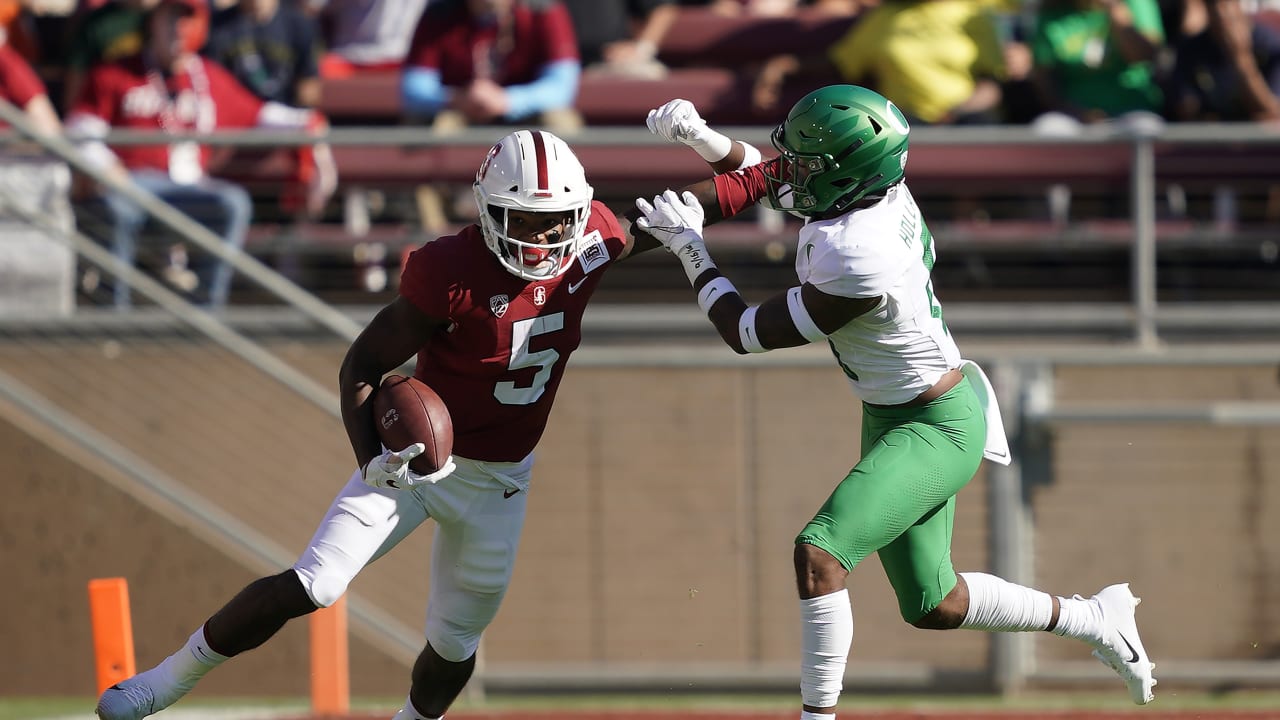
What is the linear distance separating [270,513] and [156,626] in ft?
2.34

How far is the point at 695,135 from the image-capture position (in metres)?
5.13

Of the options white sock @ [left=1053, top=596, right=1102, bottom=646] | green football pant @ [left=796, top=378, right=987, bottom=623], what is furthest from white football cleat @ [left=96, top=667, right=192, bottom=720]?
white sock @ [left=1053, top=596, right=1102, bottom=646]

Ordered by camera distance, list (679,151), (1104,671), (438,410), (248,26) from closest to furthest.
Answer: (438,410) → (1104,671) → (679,151) → (248,26)

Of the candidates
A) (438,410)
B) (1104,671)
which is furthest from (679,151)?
(438,410)

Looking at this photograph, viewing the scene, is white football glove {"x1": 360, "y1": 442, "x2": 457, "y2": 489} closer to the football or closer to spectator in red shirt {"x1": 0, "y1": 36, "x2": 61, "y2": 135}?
the football

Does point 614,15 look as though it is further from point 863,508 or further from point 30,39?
point 863,508

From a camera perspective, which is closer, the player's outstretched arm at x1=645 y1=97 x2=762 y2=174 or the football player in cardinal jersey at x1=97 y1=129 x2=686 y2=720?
the football player in cardinal jersey at x1=97 y1=129 x2=686 y2=720

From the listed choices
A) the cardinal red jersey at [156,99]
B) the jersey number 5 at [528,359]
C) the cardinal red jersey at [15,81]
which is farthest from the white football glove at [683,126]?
the cardinal red jersey at [15,81]

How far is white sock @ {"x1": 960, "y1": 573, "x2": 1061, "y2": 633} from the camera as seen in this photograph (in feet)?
16.3

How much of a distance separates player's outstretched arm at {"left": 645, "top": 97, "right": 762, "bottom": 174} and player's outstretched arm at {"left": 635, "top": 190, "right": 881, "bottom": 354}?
10.6 inches

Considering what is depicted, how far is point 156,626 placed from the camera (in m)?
7.45

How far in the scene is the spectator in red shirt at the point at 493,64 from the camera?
8.05m

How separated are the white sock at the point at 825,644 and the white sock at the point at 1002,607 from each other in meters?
0.54

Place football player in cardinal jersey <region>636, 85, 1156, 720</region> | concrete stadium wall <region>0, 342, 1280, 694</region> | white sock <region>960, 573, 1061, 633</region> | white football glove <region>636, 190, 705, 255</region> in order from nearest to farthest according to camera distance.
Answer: football player in cardinal jersey <region>636, 85, 1156, 720</region>, white football glove <region>636, 190, 705, 255</region>, white sock <region>960, 573, 1061, 633</region>, concrete stadium wall <region>0, 342, 1280, 694</region>
